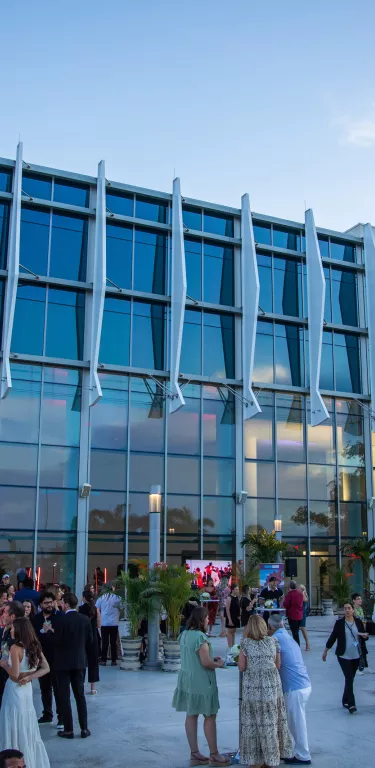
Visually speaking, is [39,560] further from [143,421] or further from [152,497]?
[152,497]

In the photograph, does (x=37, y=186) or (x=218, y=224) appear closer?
(x=37, y=186)

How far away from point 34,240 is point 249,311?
8.40 m

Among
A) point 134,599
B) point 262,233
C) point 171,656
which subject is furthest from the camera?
point 262,233

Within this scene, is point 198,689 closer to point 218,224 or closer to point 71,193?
point 71,193

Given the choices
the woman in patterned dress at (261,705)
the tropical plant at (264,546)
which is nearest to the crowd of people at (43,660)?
the woman in patterned dress at (261,705)

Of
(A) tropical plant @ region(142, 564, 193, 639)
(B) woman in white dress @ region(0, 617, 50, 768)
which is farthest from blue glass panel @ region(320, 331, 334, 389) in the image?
(B) woman in white dress @ region(0, 617, 50, 768)

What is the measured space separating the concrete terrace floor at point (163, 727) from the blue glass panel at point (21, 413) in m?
12.4

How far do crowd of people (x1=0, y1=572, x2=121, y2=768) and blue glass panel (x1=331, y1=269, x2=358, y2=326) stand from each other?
2002 centimetres

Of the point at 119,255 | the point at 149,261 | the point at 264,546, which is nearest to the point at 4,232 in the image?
the point at 119,255

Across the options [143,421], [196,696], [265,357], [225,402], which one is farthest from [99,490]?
[196,696]

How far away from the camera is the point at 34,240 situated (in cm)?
2638

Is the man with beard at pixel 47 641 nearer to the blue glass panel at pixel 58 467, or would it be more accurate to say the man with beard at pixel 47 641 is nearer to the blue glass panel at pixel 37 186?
the blue glass panel at pixel 58 467

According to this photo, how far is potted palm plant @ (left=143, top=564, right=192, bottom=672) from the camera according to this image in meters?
14.5

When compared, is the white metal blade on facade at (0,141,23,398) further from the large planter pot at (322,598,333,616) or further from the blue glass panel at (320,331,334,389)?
the large planter pot at (322,598,333,616)
